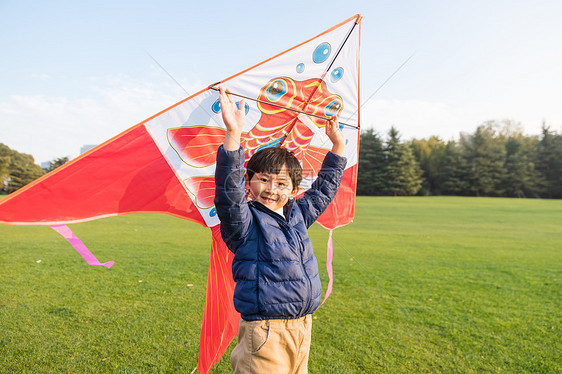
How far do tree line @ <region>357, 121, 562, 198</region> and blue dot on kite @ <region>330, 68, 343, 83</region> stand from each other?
39.1 m

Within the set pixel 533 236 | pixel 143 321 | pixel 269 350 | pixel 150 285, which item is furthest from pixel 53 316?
pixel 533 236

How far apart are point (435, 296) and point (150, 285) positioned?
425 centimetres

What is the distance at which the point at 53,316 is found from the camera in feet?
13.4

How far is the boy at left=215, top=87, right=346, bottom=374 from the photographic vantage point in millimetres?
1743

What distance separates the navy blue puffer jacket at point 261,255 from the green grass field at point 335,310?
64.2 inches

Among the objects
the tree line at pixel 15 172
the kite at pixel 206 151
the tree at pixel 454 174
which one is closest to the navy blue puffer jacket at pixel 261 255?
the kite at pixel 206 151

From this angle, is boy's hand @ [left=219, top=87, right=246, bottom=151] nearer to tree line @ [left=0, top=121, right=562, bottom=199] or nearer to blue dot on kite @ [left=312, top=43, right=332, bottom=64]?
blue dot on kite @ [left=312, top=43, right=332, bottom=64]

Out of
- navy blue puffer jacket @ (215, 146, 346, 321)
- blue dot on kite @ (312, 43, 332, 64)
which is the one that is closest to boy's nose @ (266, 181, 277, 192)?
navy blue puffer jacket @ (215, 146, 346, 321)

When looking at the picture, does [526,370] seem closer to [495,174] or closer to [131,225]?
[131,225]

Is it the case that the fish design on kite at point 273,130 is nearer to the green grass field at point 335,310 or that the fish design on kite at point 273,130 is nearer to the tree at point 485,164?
the green grass field at point 335,310

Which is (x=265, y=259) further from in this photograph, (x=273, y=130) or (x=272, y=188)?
(x=273, y=130)

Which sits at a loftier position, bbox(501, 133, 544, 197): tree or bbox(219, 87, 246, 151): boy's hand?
bbox(501, 133, 544, 197): tree

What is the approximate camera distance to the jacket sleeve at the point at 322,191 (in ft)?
7.57

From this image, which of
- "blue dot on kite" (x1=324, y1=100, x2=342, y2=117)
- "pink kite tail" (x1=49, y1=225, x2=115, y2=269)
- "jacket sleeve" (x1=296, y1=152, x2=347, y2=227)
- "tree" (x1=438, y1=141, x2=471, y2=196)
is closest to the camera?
"pink kite tail" (x1=49, y1=225, x2=115, y2=269)
